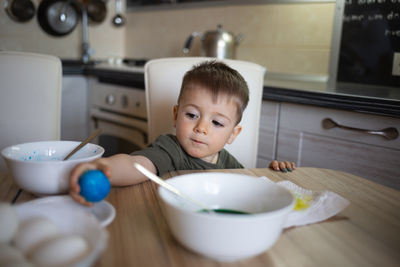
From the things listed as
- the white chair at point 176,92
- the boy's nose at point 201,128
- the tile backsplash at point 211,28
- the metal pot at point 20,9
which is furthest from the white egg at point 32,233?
the metal pot at point 20,9

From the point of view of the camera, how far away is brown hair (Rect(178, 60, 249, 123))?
1.02 m

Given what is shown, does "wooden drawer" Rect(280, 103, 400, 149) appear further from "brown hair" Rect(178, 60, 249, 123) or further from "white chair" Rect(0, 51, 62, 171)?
"white chair" Rect(0, 51, 62, 171)

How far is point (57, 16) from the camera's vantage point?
2842mm

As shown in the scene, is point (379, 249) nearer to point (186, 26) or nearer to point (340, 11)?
point (340, 11)

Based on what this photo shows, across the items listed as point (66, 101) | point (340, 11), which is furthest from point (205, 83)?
point (66, 101)

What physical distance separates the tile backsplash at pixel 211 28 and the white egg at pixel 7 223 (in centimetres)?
188

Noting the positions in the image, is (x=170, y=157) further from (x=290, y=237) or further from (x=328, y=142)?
(x=328, y=142)

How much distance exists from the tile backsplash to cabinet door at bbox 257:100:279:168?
1.83 feet

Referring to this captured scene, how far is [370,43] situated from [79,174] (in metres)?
1.70

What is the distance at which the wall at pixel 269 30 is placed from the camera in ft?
6.73

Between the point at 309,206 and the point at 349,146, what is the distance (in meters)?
0.89

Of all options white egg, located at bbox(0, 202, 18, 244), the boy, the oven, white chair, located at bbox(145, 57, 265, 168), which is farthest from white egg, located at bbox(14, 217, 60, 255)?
the oven

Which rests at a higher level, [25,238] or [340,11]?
[340,11]

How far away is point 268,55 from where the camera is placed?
2.30m
